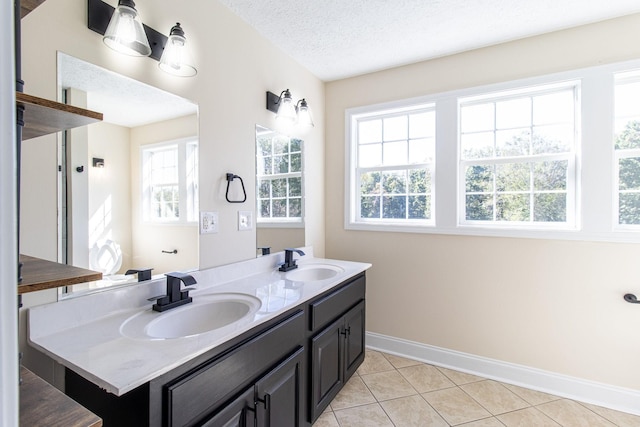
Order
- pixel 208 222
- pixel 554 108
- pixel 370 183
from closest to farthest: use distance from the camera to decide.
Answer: pixel 208 222, pixel 554 108, pixel 370 183

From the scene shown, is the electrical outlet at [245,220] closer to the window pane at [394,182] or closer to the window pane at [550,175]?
the window pane at [394,182]

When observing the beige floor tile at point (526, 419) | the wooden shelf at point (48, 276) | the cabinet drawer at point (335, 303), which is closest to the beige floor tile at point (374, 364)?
the cabinet drawer at point (335, 303)

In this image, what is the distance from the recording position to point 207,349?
3.21 feet

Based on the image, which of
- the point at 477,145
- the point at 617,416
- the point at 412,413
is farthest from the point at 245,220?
the point at 617,416

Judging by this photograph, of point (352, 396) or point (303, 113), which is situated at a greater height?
point (303, 113)

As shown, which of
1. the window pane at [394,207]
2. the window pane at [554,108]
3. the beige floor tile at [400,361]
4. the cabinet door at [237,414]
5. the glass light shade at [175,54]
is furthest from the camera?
the window pane at [394,207]

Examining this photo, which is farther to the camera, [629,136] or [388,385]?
[388,385]

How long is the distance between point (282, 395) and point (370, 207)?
185 centimetres

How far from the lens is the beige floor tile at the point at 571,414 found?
5.99 feet

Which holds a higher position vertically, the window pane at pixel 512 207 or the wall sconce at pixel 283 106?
the wall sconce at pixel 283 106

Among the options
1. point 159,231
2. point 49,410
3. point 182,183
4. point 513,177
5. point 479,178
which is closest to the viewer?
point 49,410

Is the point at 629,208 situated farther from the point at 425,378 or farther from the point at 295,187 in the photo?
the point at 295,187

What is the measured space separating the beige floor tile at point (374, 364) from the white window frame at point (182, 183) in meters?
1.80

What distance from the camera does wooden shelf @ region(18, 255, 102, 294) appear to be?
0.58m
